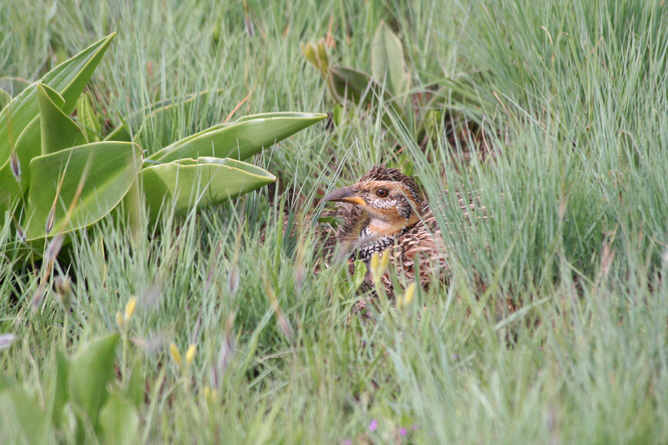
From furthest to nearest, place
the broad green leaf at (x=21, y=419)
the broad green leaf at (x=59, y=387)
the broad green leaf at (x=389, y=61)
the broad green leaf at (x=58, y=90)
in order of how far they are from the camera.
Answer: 1. the broad green leaf at (x=389, y=61)
2. the broad green leaf at (x=58, y=90)
3. the broad green leaf at (x=59, y=387)
4. the broad green leaf at (x=21, y=419)

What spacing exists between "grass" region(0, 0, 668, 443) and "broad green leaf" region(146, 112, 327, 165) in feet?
0.90

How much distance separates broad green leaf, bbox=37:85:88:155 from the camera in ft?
9.43

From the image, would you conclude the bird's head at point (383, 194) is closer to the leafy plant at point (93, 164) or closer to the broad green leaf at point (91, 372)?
the leafy plant at point (93, 164)

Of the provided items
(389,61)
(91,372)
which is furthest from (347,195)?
(91,372)

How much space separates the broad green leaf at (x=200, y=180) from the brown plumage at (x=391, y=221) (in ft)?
1.68

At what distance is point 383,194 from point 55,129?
1.49 metres

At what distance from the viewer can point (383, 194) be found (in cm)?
349

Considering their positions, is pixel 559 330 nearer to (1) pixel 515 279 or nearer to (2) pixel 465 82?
(1) pixel 515 279

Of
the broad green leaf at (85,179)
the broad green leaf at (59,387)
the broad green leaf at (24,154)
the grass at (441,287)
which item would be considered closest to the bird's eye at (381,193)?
the grass at (441,287)

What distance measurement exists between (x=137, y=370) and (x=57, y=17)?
3.62 m

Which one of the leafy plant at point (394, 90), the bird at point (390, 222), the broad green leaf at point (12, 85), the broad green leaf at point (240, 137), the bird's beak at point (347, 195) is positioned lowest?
the bird at point (390, 222)

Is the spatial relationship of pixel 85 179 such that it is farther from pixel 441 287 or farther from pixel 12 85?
pixel 441 287

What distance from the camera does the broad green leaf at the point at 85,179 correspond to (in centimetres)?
287

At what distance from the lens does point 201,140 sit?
3.14 metres
